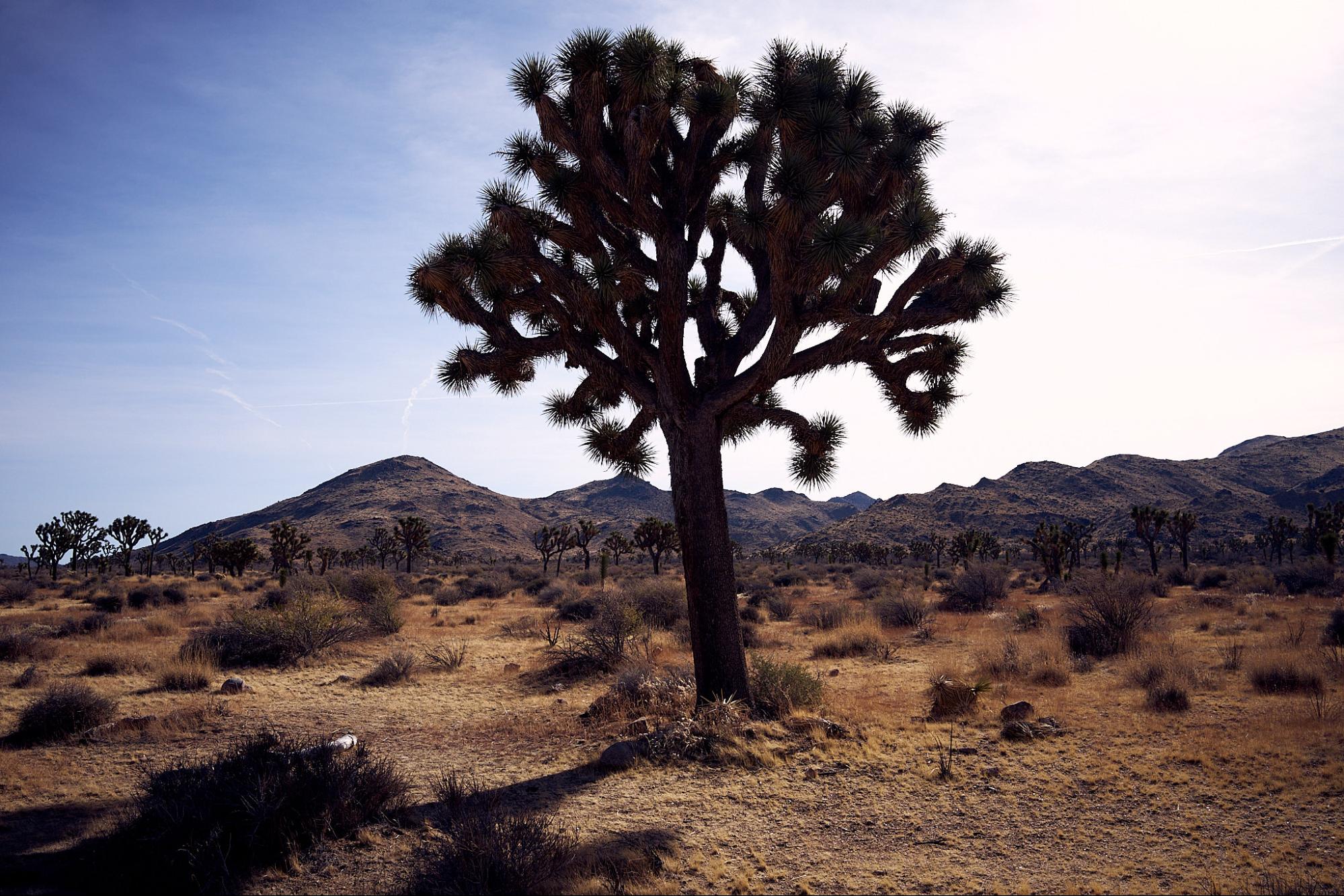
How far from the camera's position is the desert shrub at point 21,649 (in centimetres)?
1223

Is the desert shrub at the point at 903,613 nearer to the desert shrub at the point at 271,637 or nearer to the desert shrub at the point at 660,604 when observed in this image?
the desert shrub at the point at 660,604

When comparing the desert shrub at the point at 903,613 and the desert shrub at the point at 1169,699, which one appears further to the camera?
the desert shrub at the point at 903,613

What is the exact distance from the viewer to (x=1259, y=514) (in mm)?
61094

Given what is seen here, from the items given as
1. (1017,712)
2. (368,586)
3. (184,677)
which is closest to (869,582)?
(368,586)

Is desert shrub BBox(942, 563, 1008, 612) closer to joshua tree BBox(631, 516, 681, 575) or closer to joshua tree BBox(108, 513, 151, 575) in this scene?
joshua tree BBox(631, 516, 681, 575)

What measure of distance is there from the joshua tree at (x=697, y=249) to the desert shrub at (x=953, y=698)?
2.73 m

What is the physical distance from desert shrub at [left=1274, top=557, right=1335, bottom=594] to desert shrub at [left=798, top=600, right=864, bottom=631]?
15.2 metres


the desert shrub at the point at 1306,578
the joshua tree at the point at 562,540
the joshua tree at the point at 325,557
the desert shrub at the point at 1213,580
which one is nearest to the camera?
the desert shrub at the point at 1306,578

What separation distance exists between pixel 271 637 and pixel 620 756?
9.02m

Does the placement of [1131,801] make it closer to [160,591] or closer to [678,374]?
[678,374]

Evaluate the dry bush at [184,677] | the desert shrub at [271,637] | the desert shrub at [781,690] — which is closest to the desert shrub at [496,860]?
the desert shrub at [781,690]

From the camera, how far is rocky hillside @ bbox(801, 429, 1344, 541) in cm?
6259

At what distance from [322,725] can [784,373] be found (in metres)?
7.26

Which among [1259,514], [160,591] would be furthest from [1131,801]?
[1259,514]
